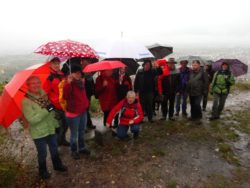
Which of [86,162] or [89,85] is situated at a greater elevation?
[89,85]

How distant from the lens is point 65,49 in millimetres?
Answer: 5090

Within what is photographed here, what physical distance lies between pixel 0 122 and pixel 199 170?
13.3ft

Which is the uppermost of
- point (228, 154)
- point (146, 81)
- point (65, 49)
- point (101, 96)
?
point (65, 49)

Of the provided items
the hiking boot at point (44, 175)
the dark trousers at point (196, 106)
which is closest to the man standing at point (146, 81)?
the dark trousers at point (196, 106)

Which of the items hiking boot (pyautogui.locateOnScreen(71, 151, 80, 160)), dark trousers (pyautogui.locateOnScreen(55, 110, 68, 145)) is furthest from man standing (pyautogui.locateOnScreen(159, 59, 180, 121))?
hiking boot (pyautogui.locateOnScreen(71, 151, 80, 160))

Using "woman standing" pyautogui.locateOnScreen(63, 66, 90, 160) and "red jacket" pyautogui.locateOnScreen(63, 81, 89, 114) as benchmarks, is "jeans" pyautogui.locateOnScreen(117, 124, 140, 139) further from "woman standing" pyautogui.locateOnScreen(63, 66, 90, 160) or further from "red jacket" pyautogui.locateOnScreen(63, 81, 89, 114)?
"red jacket" pyautogui.locateOnScreen(63, 81, 89, 114)

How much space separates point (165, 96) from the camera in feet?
25.5

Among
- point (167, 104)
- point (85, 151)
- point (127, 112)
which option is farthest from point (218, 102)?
point (85, 151)

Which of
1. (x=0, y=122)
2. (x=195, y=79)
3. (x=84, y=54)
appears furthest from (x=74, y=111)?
(x=195, y=79)

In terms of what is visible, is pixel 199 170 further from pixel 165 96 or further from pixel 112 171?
pixel 165 96

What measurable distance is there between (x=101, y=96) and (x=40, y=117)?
93.4 inches

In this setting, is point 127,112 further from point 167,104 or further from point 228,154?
point 228,154

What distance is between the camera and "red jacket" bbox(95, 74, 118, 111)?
20.7ft

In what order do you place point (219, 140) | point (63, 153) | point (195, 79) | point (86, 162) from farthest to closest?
point (195, 79)
point (219, 140)
point (63, 153)
point (86, 162)
